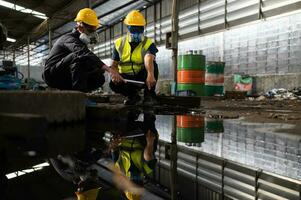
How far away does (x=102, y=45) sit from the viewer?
17297mm

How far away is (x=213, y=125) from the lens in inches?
94.7

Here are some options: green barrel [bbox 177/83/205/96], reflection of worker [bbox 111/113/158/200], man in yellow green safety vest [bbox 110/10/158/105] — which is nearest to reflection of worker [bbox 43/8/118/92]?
man in yellow green safety vest [bbox 110/10/158/105]

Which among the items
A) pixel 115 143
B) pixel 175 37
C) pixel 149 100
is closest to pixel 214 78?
pixel 175 37

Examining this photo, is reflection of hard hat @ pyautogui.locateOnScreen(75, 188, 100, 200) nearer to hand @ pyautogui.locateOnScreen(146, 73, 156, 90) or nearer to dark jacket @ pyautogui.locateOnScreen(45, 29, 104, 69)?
dark jacket @ pyautogui.locateOnScreen(45, 29, 104, 69)

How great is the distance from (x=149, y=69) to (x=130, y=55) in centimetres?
34

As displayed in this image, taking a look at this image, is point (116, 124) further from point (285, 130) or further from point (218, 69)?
point (218, 69)

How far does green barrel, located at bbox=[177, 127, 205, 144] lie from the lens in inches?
70.3

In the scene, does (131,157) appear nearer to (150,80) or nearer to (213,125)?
(213,125)

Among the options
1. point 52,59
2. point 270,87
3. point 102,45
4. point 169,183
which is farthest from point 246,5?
point 102,45

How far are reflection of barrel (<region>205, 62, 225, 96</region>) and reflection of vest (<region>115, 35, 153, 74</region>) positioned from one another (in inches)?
142

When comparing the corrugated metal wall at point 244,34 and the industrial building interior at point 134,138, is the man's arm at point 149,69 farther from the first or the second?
the corrugated metal wall at point 244,34

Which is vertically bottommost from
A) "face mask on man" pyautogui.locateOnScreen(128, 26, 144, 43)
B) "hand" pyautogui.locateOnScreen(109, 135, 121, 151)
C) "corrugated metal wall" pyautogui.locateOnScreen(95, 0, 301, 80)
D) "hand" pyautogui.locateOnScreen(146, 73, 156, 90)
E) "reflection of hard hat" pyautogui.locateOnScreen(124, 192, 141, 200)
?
"reflection of hard hat" pyautogui.locateOnScreen(124, 192, 141, 200)

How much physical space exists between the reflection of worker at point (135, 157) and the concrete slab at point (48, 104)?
0.58 metres

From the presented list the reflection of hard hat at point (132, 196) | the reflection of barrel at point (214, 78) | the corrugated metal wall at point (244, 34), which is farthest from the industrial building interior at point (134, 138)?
the reflection of barrel at point (214, 78)
